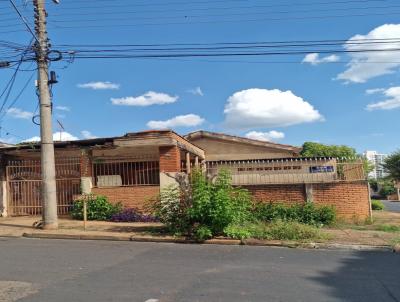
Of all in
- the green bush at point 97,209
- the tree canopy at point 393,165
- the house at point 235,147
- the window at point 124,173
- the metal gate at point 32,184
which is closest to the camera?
the green bush at point 97,209

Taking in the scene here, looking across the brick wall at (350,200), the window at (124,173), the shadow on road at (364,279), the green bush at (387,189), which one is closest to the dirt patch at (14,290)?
the shadow on road at (364,279)

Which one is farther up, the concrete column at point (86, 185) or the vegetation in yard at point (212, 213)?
the concrete column at point (86, 185)

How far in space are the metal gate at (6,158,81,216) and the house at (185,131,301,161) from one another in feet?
29.4

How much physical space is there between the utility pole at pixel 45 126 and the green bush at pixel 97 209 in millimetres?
2261

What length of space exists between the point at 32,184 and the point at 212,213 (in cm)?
1014

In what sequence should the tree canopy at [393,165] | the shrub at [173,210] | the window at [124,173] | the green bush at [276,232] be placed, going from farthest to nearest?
the tree canopy at [393,165]
the window at [124,173]
the shrub at [173,210]
the green bush at [276,232]

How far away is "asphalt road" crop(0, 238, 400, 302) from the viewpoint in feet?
21.5

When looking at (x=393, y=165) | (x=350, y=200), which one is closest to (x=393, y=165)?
(x=393, y=165)

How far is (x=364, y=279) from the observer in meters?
7.73

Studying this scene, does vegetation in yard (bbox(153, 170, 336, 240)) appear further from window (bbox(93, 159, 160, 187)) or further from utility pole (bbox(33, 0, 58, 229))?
window (bbox(93, 159, 160, 187))

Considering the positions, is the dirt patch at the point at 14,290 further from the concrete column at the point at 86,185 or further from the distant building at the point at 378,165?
the distant building at the point at 378,165

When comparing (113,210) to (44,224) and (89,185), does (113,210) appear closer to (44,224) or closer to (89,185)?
(89,185)

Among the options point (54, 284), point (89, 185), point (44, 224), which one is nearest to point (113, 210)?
point (89, 185)

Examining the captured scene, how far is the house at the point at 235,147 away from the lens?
26359mm
